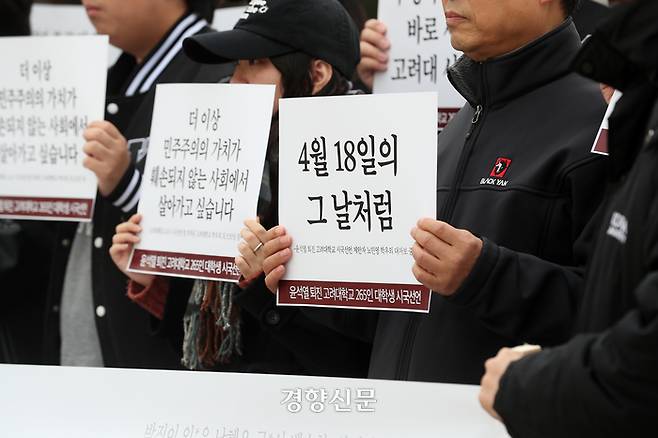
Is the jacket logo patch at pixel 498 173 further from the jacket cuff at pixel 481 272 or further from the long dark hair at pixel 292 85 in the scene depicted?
the long dark hair at pixel 292 85

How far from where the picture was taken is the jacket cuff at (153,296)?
329 centimetres

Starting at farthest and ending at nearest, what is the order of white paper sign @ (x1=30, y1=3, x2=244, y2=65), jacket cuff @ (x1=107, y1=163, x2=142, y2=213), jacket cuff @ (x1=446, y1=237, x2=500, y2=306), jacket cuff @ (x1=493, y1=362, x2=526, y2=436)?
white paper sign @ (x1=30, y1=3, x2=244, y2=65)
jacket cuff @ (x1=107, y1=163, x2=142, y2=213)
jacket cuff @ (x1=446, y1=237, x2=500, y2=306)
jacket cuff @ (x1=493, y1=362, x2=526, y2=436)

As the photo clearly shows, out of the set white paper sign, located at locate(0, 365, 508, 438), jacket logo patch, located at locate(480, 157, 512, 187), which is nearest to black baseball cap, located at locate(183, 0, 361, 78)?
jacket logo patch, located at locate(480, 157, 512, 187)

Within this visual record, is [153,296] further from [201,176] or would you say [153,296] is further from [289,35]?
[289,35]

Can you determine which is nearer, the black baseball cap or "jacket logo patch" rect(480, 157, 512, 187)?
"jacket logo patch" rect(480, 157, 512, 187)

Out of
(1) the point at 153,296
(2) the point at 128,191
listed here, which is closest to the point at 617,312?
(1) the point at 153,296

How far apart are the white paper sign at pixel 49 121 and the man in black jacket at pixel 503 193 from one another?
49.3 inches

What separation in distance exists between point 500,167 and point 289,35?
2.94 feet

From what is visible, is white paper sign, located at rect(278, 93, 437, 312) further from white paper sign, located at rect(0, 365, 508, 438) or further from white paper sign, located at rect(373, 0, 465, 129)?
white paper sign, located at rect(373, 0, 465, 129)

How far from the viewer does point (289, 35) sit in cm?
311

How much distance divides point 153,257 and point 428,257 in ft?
3.56

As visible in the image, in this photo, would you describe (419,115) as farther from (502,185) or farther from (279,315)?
(279,315)

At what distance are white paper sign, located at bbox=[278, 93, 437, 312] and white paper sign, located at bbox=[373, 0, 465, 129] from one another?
2.79 ft

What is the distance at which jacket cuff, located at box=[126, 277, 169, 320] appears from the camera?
10.8 feet
